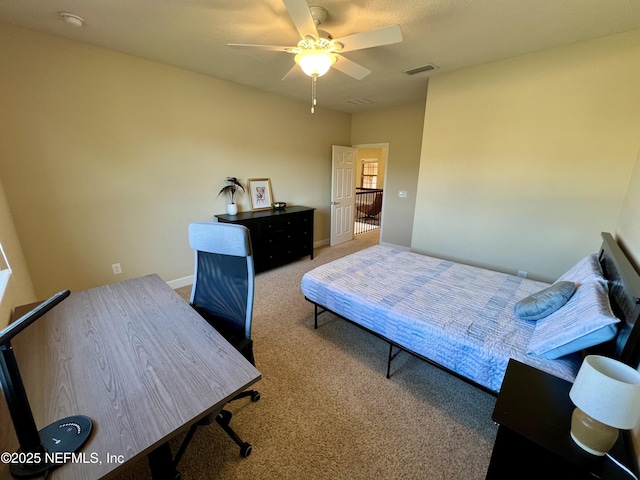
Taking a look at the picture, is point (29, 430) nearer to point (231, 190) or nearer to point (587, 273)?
point (587, 273)

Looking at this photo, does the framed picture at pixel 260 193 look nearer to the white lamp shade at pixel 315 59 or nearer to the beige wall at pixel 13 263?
the white lamp shade at pixel 315 59

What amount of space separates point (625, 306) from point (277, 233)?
11.5 feet

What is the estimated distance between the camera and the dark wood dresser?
3.64 metres

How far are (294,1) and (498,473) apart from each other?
2452 millimetres

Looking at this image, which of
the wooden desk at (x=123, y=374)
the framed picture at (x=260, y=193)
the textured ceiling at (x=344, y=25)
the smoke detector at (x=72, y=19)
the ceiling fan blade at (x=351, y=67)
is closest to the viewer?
the wooden desk at (x=123, y=374)

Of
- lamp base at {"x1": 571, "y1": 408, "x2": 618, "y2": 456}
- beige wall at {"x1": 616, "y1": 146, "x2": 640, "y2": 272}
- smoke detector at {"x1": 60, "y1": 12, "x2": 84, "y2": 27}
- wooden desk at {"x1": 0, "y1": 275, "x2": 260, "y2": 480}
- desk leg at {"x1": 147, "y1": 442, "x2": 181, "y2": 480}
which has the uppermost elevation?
smoke detector at {"x1": 60, "y1": 12, "x2": 84, "y2": 27}

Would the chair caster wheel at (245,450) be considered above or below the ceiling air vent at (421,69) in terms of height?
below

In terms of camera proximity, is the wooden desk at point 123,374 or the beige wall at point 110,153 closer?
the wooden desk at point 123,374

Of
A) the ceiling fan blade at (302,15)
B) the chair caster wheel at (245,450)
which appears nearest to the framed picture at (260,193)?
the ceiling fan blade at (302,15)

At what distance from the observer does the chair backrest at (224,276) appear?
1.47 m

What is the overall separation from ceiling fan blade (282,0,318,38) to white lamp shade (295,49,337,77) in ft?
0.51

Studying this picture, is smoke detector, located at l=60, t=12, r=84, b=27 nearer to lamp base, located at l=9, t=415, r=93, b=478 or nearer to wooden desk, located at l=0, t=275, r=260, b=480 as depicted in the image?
wooden desk, located at l=0, t=275, r=260, b=480

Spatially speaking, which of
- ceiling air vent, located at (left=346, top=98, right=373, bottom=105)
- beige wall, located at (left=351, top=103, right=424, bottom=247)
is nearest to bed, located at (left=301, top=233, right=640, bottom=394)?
beige wall, located at (left=351, top=103, right=424, bottom=247)

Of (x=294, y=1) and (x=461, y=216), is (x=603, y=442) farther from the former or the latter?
(x=461, y=216)
